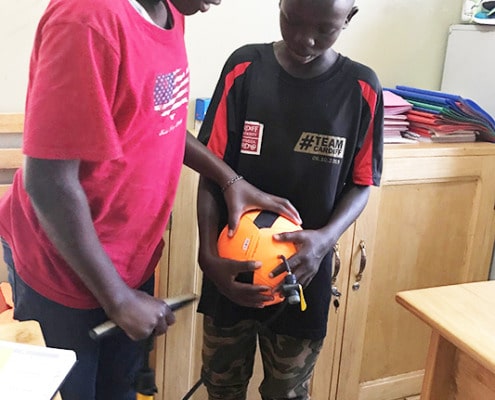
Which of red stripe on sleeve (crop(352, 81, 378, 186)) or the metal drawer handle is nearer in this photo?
red stripe on sleeve (crop(352, 81, 378, 186))

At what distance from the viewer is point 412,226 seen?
204 centimetres

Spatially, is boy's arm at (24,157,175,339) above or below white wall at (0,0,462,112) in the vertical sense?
below

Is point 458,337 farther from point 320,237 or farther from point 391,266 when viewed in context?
point 391,266

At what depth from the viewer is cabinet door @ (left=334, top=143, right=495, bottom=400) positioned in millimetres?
1978

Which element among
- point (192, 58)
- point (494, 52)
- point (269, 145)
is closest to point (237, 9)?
point (192, 58)

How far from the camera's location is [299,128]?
1.35 m

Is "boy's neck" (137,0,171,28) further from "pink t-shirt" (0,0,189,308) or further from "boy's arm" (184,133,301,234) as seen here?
"boy's arm" (184,133,301,234)

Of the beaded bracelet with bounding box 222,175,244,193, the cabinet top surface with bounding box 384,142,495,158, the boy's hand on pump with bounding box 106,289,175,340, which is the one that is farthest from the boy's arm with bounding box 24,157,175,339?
the cabinet top surface with bounding box 384,142,495,158

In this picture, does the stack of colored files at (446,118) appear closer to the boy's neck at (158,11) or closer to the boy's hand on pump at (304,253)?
the boy's hand on pump at (304,253)

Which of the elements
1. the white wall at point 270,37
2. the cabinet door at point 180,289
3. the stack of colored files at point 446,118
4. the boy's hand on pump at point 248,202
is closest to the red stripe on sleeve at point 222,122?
the boy's hand on pump at point 248,202

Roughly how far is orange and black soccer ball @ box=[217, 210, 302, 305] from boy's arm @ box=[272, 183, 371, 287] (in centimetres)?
1

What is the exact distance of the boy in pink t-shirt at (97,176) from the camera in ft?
2.76

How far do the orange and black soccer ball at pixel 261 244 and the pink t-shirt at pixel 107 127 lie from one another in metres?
0.17

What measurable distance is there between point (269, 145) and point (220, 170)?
12 centimetres
